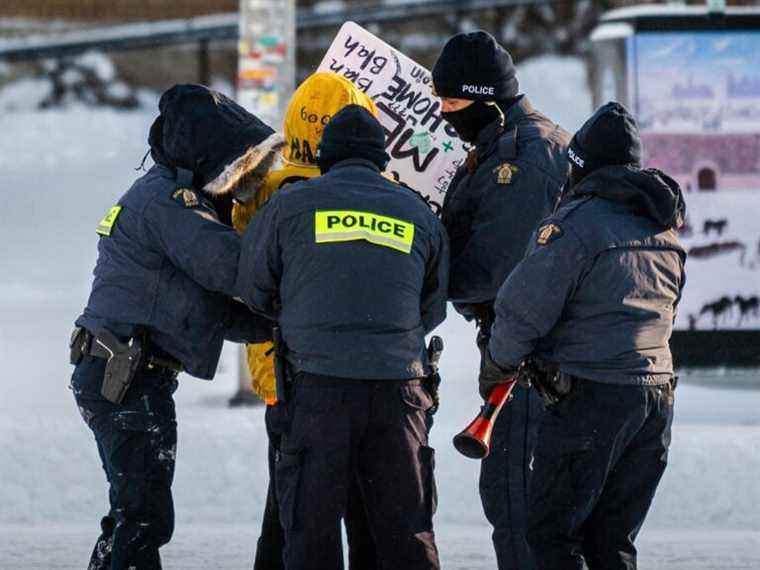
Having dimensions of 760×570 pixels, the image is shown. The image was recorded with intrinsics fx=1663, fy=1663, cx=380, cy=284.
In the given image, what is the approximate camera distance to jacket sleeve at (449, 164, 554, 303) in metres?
4.96

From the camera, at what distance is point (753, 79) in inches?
358

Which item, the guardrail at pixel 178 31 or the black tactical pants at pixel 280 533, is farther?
the guardrail at pixel 178 31

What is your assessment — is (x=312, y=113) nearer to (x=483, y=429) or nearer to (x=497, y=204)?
(x=497, y=204)

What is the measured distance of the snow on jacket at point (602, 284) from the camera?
4.56 metres

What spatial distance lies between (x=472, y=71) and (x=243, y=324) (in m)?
1.04

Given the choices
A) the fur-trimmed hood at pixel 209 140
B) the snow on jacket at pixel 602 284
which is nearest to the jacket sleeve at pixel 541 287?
the snow on jacket at pixel 602 284

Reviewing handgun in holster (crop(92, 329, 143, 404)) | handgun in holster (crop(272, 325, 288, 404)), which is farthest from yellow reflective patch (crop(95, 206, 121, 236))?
handgun in holster (crop(272, 325, 288, 404))

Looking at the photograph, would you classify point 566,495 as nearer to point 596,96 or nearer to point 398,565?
point 398,565

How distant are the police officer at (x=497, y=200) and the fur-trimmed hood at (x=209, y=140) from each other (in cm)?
61

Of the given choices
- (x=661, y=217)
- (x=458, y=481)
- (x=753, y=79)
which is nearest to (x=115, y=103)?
(x=753, y=79)

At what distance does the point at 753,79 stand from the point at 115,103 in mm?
7816

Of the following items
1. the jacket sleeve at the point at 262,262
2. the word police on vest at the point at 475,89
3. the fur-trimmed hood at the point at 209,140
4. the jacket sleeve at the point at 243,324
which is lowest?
the jacket sleeve at the point at 243,324

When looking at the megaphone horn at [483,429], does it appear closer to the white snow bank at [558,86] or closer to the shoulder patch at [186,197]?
the shoulder patch at [186,197]

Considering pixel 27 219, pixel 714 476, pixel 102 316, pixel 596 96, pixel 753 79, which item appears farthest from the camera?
pixel 27 219
